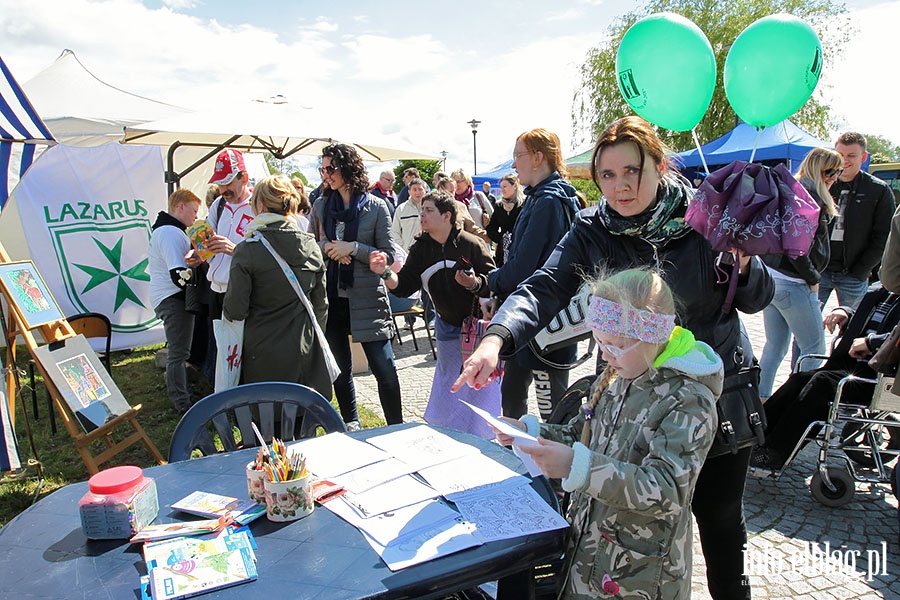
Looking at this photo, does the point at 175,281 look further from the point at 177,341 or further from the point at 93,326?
the point at 93,326

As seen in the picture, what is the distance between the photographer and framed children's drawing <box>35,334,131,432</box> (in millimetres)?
3530

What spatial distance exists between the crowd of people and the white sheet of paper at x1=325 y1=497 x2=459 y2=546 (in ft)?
0.96

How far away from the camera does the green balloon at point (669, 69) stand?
234 centimetres

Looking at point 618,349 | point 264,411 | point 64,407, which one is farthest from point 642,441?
point 64,407

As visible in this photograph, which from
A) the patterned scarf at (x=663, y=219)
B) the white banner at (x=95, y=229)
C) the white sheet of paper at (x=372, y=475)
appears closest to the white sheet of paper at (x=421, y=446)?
the white sheet of paper at (x=372, y=475)

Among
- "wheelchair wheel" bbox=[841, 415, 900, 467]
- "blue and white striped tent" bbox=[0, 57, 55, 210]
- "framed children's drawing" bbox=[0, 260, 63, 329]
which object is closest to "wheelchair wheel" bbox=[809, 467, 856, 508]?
"wheelchair wheel" bbox=[841, 415, 900, 467]

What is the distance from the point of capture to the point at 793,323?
13.8ft

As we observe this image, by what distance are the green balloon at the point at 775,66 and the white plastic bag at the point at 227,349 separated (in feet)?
8.98

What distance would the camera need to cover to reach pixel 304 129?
509 cm

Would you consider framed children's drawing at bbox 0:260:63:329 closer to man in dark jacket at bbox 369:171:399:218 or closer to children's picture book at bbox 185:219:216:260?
children's picture book at bbox 185:219:216:260

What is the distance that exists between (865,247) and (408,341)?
16.2 feet

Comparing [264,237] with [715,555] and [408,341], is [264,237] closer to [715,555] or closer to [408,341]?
[715,555]

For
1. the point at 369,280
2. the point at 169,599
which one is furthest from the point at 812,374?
the point at 169,599

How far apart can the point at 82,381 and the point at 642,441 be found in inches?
139
